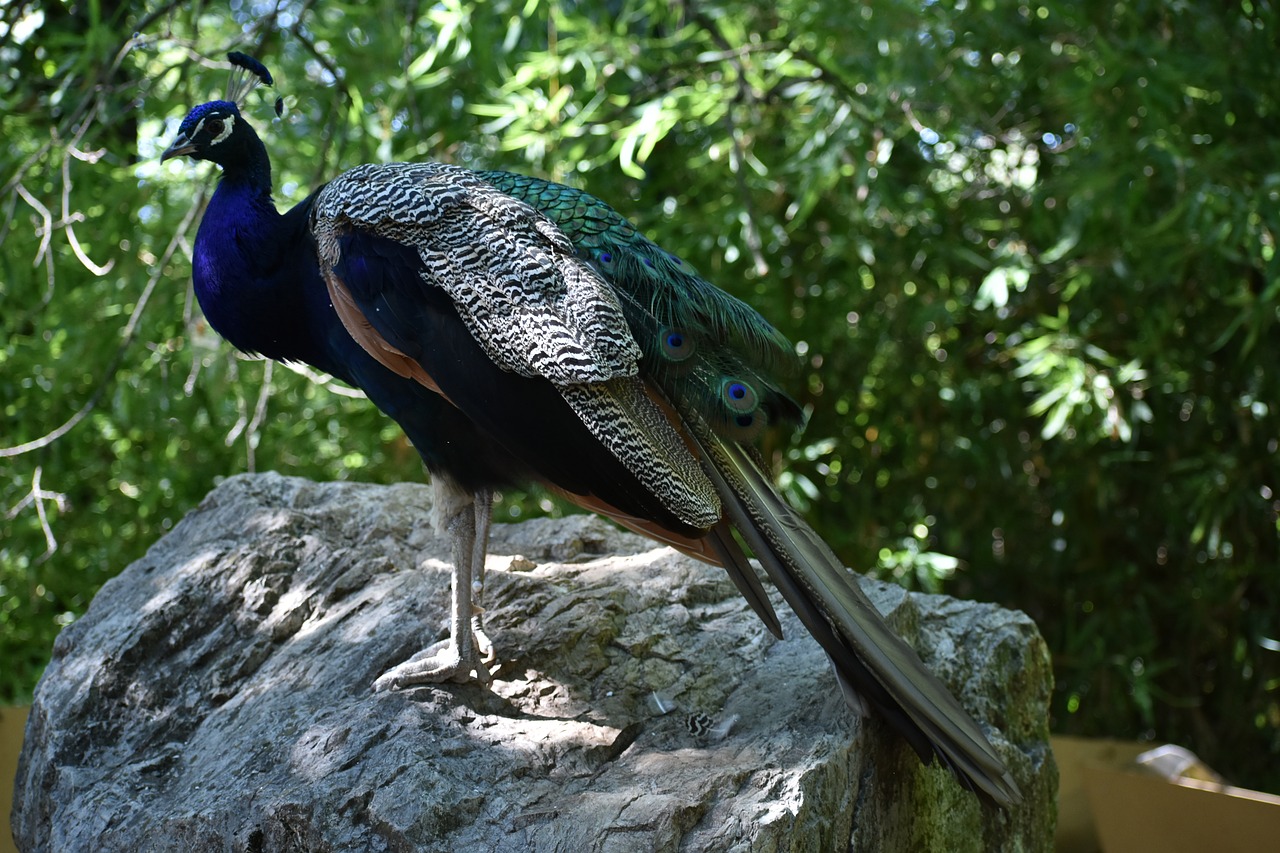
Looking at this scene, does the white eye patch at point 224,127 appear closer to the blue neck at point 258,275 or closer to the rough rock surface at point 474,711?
the blue neck at point 258,275

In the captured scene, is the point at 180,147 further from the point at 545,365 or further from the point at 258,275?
the point at 545,365

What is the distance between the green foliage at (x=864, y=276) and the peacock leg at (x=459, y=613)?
45.1 inches

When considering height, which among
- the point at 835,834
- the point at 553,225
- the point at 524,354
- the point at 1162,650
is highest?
the point at 553,225

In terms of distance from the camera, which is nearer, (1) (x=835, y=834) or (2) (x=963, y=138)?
(1) (x=835, y=834)

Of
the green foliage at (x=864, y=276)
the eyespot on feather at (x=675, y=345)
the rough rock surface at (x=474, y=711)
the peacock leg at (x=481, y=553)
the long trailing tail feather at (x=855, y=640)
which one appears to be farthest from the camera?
the green foliage at (x=864, y=276)

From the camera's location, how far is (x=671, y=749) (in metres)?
2.17

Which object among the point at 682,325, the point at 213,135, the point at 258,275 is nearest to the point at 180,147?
the point at 213,135

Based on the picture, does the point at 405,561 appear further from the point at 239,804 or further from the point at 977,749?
the point at 977,749

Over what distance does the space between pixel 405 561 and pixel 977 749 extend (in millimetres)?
1464

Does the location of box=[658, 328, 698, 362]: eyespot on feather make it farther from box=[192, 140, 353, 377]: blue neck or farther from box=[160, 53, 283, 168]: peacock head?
box=[160, 53, 283, 168]: peacock head

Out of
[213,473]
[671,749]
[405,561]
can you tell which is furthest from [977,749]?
[213,473]

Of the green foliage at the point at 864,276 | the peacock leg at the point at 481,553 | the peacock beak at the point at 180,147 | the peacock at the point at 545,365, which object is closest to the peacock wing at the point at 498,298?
the peacock at the point at 545,365

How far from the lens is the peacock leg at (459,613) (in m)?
2.29

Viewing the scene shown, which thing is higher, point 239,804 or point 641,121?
point 641,121
